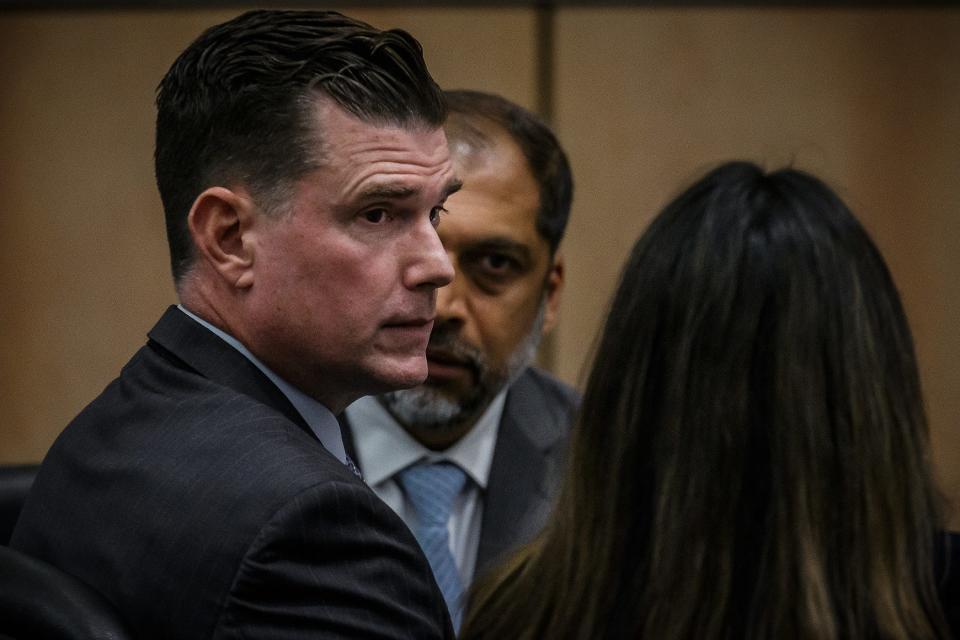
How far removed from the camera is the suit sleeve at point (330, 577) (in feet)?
3.18

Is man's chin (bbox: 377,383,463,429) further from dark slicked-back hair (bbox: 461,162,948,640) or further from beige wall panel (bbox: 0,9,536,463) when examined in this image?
beige wall panel (bbox: 0,9,536,463)

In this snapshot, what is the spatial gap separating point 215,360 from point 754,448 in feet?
1.62

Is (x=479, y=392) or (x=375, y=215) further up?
(x=375, y=215)

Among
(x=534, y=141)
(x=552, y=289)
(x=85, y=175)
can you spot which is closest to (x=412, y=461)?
(x=552, y=289)

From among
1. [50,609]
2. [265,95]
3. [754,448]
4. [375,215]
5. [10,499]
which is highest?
[265,95]

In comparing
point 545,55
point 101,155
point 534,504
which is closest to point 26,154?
point 101,155

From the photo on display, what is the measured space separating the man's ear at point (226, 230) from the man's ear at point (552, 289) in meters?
0.77

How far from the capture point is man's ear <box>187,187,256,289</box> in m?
1.17

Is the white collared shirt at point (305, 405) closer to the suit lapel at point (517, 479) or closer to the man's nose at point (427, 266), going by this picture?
the man's nose at point (427, 266)

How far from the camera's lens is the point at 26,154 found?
2787 millimetres

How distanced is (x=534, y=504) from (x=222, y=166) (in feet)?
2.43

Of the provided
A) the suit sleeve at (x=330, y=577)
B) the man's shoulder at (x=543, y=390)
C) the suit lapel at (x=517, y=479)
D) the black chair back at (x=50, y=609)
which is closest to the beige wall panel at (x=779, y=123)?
the man's shoulder at (x=543, y=390)

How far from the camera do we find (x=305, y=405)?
1221mm

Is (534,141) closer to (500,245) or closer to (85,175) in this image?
(500,245)
